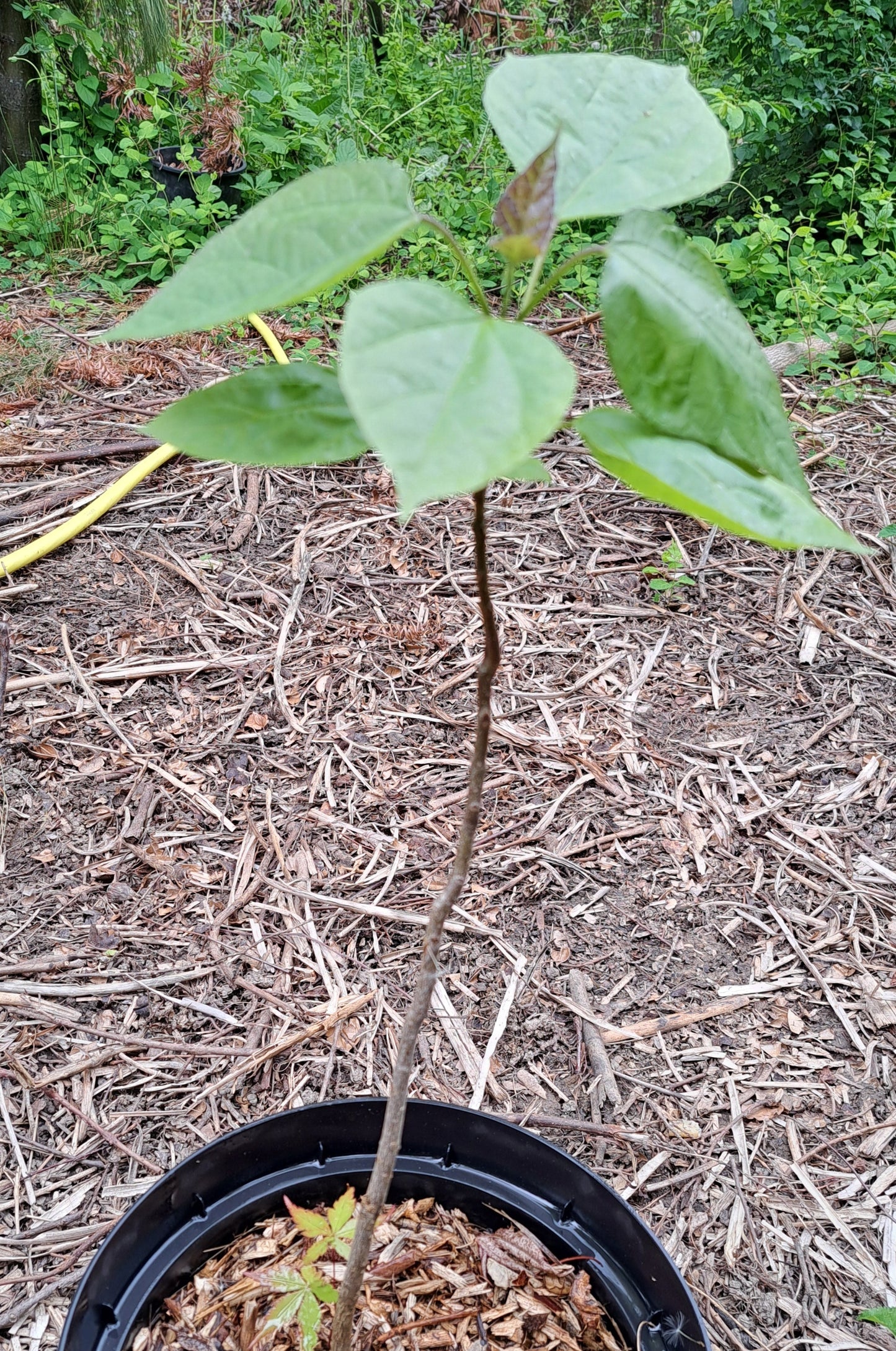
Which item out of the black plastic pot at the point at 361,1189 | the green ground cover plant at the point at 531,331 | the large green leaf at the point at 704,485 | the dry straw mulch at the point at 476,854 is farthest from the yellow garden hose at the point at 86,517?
the large green leaf at the point at 704,485

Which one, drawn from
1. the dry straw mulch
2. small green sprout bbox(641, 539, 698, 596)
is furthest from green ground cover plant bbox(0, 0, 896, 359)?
small green sprout bbox(641, 539, 698, 596)

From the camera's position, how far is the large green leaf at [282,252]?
1.59 ft

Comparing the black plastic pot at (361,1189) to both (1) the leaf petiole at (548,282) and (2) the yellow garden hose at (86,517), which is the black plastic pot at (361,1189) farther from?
(2) the yellow garden hose at (86,517)

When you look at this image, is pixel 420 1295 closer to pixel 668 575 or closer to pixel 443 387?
pixel 443 387

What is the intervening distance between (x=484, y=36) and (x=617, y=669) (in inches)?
180

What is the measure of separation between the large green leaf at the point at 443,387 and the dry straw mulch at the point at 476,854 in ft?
3.68

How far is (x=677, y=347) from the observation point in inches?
20.9

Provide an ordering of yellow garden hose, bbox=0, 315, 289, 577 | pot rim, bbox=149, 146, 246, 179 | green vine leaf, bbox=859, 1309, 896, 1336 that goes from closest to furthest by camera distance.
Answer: green vine leaf, bbox=859, 1309, 896, 1336 < yellow garden hose, bbox=0, 315, 289, 577 < pot rim, bbox=149, 146, 246, 179

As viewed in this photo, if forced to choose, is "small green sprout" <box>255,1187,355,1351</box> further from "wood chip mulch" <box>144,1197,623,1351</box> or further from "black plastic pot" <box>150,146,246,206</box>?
"black plastic pot" <box>150,146,246,206</box>

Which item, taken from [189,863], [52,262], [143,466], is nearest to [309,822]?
[189,863]

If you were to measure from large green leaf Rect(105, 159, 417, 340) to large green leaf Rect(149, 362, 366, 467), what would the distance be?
0.07m

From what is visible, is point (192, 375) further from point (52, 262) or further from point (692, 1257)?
point (692, 1257)

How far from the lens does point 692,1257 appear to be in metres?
1.19

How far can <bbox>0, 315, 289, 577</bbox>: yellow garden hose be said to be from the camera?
207cm
